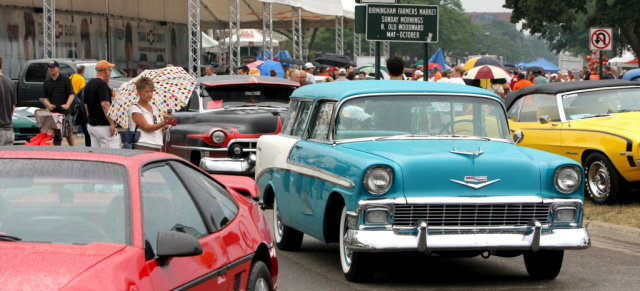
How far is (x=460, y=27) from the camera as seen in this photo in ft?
490

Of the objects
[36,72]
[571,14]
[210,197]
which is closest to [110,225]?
[210,197]

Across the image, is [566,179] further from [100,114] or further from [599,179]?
[100,114]

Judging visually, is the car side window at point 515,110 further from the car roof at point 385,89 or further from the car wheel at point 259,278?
the car wheel at point 259,278

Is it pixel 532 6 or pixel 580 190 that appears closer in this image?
pixel 580 190

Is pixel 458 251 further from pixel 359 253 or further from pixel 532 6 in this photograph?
pixel 532 6

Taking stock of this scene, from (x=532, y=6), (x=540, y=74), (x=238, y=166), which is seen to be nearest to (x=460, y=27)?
(x=532, y=6)

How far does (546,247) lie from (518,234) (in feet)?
0.78

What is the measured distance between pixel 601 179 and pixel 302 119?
4.98 metres

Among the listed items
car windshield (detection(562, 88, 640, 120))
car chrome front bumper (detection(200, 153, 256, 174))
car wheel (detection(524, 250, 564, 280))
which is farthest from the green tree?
car wheel (detection(524, 250, 564, 280))

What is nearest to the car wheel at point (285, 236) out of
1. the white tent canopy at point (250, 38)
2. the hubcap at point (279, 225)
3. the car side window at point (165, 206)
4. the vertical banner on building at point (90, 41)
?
the hubcap at point (279, 225)

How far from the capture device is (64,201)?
5066 millimetres

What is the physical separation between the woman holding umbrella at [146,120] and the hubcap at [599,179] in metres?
5.38

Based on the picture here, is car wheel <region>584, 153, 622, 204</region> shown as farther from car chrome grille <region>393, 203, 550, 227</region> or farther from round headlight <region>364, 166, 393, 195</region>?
round headlight <region>364, 166, 393, 195</region>

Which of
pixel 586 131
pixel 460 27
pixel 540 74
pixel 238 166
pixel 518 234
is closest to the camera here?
pixel 518 234
